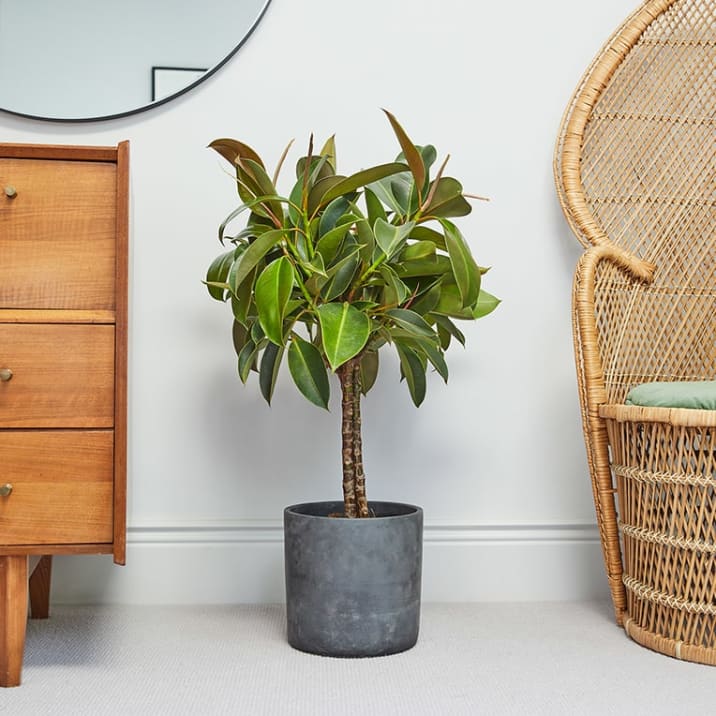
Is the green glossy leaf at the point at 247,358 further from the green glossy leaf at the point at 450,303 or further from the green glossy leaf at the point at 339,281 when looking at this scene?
the green glossy leaf at the point at 450,303

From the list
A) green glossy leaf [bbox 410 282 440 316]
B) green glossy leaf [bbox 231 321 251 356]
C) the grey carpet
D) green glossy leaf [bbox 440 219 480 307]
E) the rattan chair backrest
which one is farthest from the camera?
the rattan chair backrest

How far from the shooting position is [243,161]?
1198 millimetres

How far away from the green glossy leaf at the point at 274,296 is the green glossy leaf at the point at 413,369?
25 cm

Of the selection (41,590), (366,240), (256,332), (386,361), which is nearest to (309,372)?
(256,332)

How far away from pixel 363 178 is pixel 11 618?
2.40ft

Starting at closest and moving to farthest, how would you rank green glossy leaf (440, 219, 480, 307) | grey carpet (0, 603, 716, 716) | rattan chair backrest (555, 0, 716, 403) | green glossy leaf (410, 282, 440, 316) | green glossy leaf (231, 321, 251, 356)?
grey carpet (0, 603, 716, 716) < green glossy leaf (440, 219, 480, 307) < green glossy leaf (410, 282, 440, 316) < green glossy leaf (231, 321, 251, 356) < rattan chair backrest (555, 0, 716, 403)

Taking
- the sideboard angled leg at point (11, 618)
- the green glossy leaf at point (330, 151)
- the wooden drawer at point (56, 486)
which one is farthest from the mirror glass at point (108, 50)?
the sideboard angled leg at point (11, 618)

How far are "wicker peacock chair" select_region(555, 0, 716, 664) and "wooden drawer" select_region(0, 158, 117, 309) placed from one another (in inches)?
28.5

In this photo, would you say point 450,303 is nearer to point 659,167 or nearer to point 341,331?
point 341,331

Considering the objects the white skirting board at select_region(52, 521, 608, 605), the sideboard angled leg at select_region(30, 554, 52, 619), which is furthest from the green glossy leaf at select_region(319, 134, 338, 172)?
the sideboard angled leg at select_region(30, 554, 52, 619)

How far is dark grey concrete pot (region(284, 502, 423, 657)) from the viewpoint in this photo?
1.24 m

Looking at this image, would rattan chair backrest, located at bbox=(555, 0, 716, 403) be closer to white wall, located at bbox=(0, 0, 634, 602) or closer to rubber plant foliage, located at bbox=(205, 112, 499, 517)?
white wall, located at bbox=(0, 0, 634, 602)

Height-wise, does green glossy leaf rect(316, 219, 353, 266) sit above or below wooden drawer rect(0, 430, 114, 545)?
above

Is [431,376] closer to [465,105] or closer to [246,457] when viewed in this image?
[246,457]
